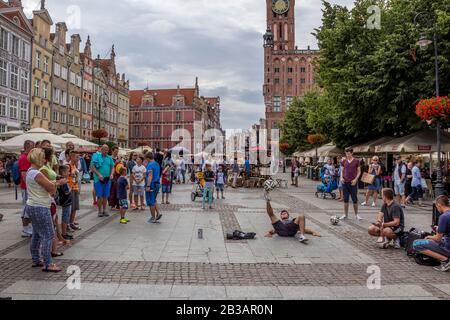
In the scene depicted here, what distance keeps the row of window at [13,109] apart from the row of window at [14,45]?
14.4ft

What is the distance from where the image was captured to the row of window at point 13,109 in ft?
121

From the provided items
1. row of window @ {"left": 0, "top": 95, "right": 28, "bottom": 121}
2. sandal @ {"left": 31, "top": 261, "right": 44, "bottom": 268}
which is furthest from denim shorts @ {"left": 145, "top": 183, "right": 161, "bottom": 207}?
row of window @ {"left": 0, "top": 95, "right": 28, "bottom": 121}

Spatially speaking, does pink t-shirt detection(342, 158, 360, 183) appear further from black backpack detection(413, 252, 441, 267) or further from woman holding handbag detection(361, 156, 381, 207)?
Result: black backpack detection(413, 252, 441, 267)

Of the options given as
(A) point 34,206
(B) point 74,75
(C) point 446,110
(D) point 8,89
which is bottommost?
(A) point 34,206

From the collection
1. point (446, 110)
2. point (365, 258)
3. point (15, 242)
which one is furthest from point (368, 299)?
point (446, 110)

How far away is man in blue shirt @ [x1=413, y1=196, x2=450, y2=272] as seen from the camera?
6887 mm

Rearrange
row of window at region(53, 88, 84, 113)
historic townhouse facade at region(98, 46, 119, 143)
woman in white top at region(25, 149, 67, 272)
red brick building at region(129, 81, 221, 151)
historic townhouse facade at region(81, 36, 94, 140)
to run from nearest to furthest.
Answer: woman in white top at region(25, 149, 67, 272) → row of window at region(53, 88, 84, 113) → historic townhouse facade at region(81, 36, 94, 140) → historic townhouse facade at region(98, 46, 119, 143) → red brick building at region(129, 81, 221, 151)

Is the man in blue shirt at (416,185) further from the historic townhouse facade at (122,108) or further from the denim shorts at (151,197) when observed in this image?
the historic townhouse facade at (122,108)

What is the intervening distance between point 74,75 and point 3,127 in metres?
20.8

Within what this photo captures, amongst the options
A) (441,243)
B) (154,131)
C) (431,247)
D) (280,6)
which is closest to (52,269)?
(431,247)

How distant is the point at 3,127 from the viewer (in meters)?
37.0

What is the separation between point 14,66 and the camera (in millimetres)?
38906

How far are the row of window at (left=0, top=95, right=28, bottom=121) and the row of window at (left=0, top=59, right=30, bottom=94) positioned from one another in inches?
47.9

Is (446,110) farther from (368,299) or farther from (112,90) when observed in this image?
(112,90)
